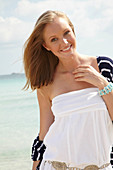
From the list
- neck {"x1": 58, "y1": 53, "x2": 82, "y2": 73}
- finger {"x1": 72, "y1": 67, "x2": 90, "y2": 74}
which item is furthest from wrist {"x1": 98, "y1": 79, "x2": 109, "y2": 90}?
neck {"x1": 58, "y1": 53, "x2": 82, "y2": 73}

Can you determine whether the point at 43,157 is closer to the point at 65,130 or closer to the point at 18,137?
the point at 65,130

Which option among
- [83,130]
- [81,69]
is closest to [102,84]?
[81,69]

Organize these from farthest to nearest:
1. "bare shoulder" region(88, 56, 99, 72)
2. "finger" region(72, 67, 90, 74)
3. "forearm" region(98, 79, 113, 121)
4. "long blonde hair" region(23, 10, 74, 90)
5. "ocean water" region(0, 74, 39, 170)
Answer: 1. "ocean water" region(0, 74, 39, 170)
2. "long blonde hair" region(23, 10, 74, 90)
3. "bare shoulder" region(88, 56, 99, 72)
4. "finger" region(72, 67, 90, 74)
5. "forearm" region(98, 79, 113, 121)

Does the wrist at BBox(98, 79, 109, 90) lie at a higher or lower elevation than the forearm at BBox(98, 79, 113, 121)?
higher

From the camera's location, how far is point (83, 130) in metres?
2.69

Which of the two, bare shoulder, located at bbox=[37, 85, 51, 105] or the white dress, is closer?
the white dress

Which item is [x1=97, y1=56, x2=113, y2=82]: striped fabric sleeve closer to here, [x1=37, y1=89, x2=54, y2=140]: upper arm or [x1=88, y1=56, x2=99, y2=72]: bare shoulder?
[x1=88, y1=56, x2=99, y2=72]: bare shoulder

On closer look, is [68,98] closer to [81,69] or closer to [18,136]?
[81,69]

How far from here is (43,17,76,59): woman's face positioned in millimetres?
2775

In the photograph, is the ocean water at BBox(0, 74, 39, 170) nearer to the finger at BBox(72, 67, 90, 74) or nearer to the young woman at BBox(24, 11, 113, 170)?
the young woman at BBox(24, 11, 113, 170)

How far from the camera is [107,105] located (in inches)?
104

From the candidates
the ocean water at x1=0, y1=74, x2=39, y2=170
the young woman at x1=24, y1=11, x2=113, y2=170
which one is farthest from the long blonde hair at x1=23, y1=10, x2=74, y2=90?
the ocean water at x1=0, y1=74, x2=39, y2=170

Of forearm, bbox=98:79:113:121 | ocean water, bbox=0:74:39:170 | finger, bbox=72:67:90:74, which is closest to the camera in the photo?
forearm, bbox=98:79:113:121

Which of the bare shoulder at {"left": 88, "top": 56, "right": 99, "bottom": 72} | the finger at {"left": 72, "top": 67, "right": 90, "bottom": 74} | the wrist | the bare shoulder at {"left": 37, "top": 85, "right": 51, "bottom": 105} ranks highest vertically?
the bare shoulder at {"left": 88, "top": 56, "right": 99, "bottom": 72}
